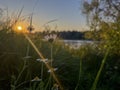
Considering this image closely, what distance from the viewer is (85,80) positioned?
633 cm

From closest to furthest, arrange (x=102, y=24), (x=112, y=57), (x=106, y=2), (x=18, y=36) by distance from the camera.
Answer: (x=18, y=36), (x=112, y=57), (x=102, y=24), (x=106, y=2)

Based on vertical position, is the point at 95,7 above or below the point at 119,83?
above

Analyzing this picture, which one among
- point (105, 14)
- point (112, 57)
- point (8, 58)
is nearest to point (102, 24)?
Result: point (105, 14)

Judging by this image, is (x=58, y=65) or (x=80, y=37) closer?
(x=58, y=65)

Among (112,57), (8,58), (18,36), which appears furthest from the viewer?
→ (112,57)

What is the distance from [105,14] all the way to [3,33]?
13.8m

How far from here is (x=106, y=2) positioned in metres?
20.3

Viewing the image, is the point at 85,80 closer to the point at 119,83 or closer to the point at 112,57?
the point at 119,83

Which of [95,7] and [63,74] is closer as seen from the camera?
[63,74]

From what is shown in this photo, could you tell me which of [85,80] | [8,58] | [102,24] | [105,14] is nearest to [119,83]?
[85,80]

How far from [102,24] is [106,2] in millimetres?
1831

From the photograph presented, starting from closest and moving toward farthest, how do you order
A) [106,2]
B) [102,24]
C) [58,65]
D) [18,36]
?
[58,65], [18,36], [102,24], [106,2]

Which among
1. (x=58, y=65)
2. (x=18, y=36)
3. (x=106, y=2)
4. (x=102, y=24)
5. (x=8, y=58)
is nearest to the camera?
(x=8, y=58)

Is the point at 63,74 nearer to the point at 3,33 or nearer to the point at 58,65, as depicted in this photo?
the point at 58,65
